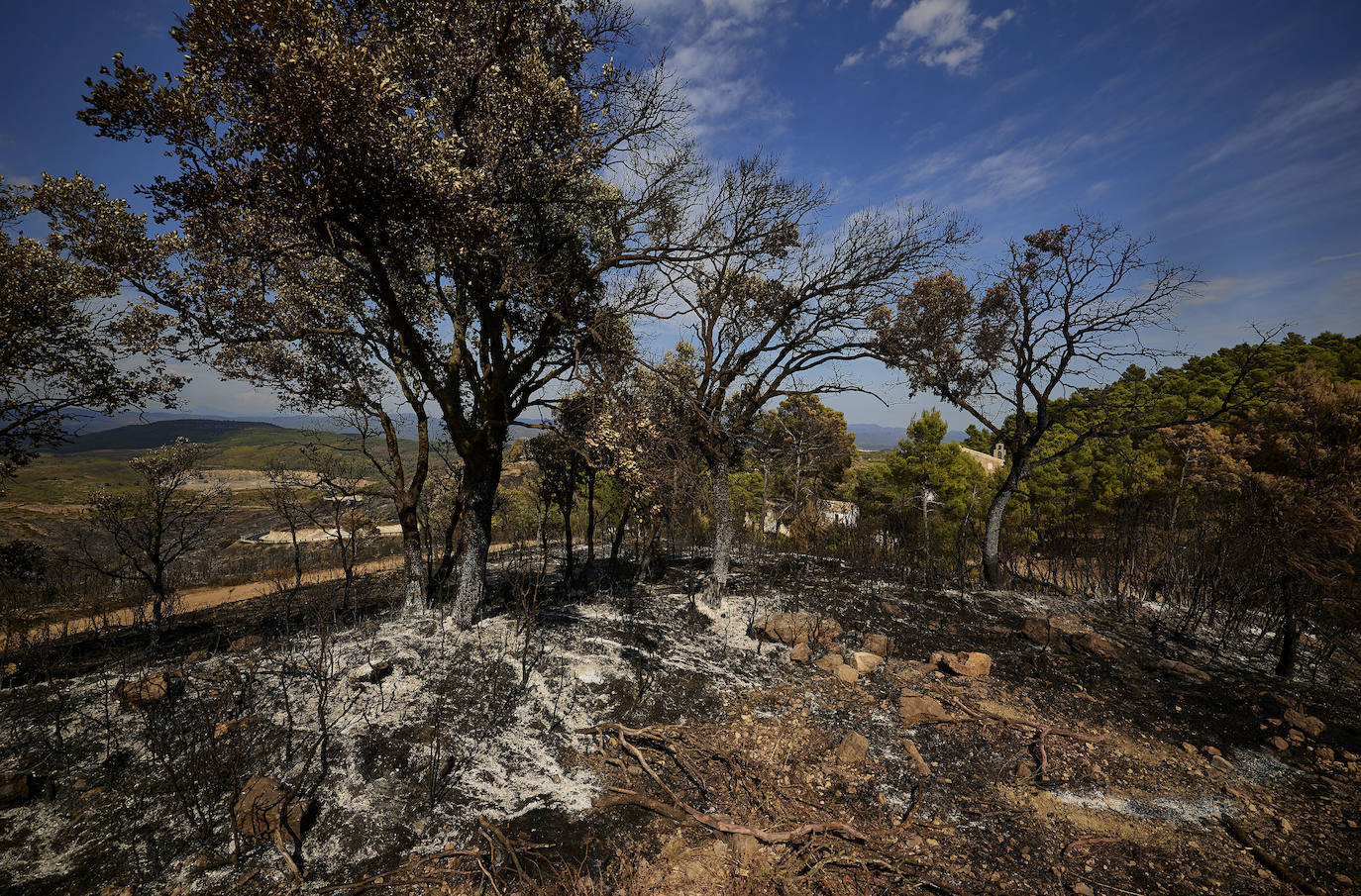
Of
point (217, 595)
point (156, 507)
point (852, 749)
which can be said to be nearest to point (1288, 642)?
point (852, 749)

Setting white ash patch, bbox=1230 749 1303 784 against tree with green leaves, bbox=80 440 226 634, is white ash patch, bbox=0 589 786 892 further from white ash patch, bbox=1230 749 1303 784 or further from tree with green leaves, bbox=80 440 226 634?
white ash patch, bbox=1230 749 1303 784

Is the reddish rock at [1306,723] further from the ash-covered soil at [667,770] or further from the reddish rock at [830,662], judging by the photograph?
the reddish rock at [830,662]

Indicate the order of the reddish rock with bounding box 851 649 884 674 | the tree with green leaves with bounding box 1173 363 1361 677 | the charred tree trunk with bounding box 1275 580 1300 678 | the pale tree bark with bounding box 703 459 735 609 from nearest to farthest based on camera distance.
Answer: the tree with green leaves with bounding box 1173 363 1361 677
the reddish rock with bounding box 851 649 884 674
the charred tree trunk with bounding box 1275 580 1300 678
the pale tree bark with bounding box 703 459 735 609

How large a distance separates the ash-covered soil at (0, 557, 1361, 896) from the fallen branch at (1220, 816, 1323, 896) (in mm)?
26

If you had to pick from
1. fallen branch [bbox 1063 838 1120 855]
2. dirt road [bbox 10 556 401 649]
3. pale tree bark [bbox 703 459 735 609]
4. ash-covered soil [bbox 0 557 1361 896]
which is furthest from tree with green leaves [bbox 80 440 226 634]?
fallen branch [bbox 1063 838 1120 855]

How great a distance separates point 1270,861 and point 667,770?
5.72 m

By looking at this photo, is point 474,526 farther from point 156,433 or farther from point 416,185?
point 156,433

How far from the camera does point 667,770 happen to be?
5.39 m

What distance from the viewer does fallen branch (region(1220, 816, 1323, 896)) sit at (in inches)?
161

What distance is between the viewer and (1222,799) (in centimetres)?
527

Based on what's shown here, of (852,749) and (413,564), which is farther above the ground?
(413,564)

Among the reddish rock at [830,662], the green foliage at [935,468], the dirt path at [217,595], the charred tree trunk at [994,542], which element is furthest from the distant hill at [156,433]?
the charred tree trunk at [994,542]

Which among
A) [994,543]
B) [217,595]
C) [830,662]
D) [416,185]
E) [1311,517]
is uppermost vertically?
[416,185]

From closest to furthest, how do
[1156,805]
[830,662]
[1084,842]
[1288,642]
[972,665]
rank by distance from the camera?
[1084,842]
[1156,805]
[972,665]
[830,662]
[1288,642]
